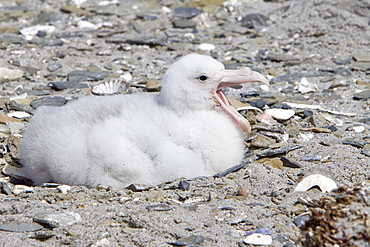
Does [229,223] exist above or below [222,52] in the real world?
above

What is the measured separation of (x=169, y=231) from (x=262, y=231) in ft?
2.03

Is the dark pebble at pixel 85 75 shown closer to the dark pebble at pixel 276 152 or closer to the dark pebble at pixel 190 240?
the dark pebble at pixel 276 152

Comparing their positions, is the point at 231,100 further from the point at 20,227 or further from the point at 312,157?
the point at 20,227

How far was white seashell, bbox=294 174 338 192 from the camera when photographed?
14.2 ft

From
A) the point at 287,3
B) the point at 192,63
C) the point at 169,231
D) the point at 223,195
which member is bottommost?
the point at 287,3

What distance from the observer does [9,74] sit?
7695 mm

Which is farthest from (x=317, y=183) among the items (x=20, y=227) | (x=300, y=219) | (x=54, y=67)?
(x=54, y=67)

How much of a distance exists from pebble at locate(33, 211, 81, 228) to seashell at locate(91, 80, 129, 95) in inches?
125

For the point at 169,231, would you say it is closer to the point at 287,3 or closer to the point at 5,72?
the point at 5,72

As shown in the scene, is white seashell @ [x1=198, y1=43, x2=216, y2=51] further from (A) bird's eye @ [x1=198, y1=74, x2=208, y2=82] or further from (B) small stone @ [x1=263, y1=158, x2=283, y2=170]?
(B) small stone @ [x1=263, y1=158, x2=283, y2=170]

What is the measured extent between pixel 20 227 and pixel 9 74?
443 centimetres

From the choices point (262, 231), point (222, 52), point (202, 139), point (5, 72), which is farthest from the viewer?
point (222, 52)

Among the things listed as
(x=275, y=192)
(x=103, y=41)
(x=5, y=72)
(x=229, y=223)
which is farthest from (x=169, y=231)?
(x=103, y=41)

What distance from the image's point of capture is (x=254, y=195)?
4.30m
